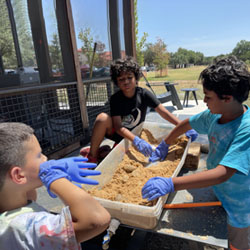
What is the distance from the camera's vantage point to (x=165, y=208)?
1.47 metres

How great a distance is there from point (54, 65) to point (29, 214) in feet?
11.4

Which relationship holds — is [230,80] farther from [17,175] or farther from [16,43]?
[16,43]

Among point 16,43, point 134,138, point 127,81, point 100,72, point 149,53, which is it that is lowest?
point 134,138

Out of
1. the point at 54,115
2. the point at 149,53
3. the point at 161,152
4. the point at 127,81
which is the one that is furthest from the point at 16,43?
the point at 149,53

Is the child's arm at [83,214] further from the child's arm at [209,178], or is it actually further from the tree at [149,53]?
the tree at [149,53]

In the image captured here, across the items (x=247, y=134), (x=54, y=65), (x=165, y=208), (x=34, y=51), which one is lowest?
(x=165, y=208)

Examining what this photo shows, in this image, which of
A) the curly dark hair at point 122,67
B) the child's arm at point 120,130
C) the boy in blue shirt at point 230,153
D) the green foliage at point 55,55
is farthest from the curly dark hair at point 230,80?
the green foliage at point 55,55

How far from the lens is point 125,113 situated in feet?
7.82

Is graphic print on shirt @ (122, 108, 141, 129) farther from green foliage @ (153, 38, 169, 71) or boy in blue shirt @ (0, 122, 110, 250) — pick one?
green foliage @ (153, 38, 169, 71)

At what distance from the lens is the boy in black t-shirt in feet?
7.07

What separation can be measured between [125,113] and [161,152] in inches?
26.2

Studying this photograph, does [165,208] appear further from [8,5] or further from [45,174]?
[8,5]

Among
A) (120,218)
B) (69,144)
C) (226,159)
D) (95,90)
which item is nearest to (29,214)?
(120,218)

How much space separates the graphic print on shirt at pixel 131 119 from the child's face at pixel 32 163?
1646 millimetres
